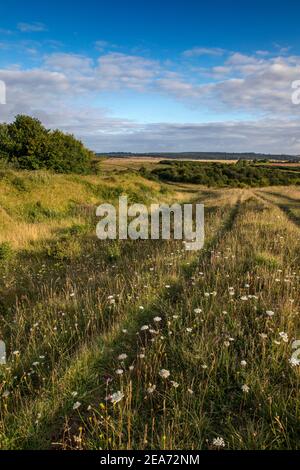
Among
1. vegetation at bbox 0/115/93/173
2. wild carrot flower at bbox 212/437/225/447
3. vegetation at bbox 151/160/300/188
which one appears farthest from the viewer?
vegetation at bbox 151/160/300/188

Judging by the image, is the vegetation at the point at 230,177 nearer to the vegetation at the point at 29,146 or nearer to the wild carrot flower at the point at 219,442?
the vegetation at the point at 29,146

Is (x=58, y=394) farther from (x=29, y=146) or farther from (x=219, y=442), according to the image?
(x=29, y=146)

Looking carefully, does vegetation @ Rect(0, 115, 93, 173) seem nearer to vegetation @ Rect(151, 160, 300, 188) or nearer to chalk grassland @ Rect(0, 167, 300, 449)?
chalk grassland @ Rect(0, 167, 300, 449)

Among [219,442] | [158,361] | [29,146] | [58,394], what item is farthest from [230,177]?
[219,442]

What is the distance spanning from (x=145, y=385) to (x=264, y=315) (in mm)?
2261

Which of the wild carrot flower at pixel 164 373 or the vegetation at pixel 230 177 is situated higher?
the vegetation at pixel 230 177

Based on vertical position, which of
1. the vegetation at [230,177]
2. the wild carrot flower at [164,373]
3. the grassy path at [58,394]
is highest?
the vegetation at [230,177]

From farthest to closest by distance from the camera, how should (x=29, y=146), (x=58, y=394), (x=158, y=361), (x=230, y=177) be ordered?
(x=230, y=177)
(x=29, y=146)
(x=158, y=361)
(x=58, y=394)

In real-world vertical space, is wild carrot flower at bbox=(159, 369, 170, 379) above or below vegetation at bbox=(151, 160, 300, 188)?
below

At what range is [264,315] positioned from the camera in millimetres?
4645

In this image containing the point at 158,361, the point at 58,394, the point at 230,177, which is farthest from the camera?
the point at 230,177

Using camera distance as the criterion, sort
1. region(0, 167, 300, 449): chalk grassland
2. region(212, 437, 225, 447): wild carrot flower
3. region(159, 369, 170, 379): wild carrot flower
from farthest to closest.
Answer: region(159, 369, 170, 379): wild carrot flower → region(0, 167, 300, 449): chalk grassland → region(212, 437, 225, 447): wild carrot flower

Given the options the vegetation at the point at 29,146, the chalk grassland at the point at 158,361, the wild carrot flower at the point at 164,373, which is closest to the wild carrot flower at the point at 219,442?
the chalk grassland at the point at 158,361

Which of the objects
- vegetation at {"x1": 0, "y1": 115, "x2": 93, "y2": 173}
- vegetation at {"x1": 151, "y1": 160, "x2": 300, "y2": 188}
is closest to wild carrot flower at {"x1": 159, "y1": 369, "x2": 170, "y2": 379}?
vegetation at {"x1": 0, "y1": 115, "x2": 93, "y2": 173}
